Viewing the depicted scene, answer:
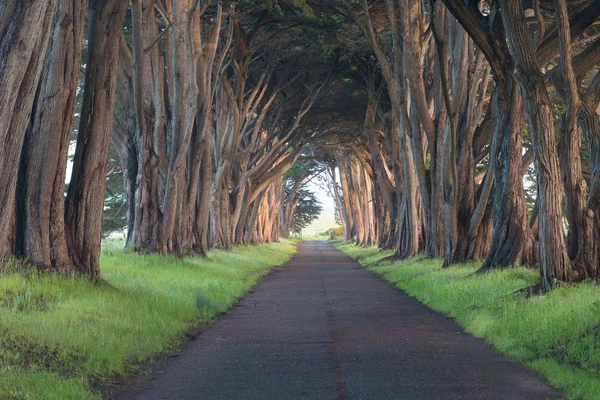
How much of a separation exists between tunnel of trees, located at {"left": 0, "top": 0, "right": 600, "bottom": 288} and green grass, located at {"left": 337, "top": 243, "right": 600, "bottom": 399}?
1014 mm

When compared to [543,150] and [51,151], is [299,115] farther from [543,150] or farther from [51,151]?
[51,151]

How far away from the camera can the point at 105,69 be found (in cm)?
1236

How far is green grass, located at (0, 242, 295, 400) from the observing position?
6.44m

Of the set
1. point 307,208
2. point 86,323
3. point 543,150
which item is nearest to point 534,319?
point 543,150

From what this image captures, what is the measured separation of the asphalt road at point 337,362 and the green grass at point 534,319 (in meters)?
0.20

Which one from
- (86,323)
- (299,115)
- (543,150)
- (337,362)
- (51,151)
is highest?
(299,115)

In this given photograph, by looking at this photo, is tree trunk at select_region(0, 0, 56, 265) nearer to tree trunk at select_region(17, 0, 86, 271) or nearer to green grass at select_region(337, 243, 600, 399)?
tree trunk at select_region(17, 0, 86, 271)

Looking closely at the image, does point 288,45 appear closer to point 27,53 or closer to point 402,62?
point 402,62

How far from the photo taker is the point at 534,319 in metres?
9.01

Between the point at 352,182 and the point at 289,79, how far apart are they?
22.2 m

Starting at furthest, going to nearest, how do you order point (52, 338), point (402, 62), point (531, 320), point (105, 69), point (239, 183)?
point (239, 183) → point (402, 62) → point (105, 69) → point (531, 320) → point (52, 338)

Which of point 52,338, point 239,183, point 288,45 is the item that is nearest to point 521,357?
point 52,338

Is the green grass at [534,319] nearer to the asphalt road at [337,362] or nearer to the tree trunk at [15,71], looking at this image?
the asphalt road at [337,362]

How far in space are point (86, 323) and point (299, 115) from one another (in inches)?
963
